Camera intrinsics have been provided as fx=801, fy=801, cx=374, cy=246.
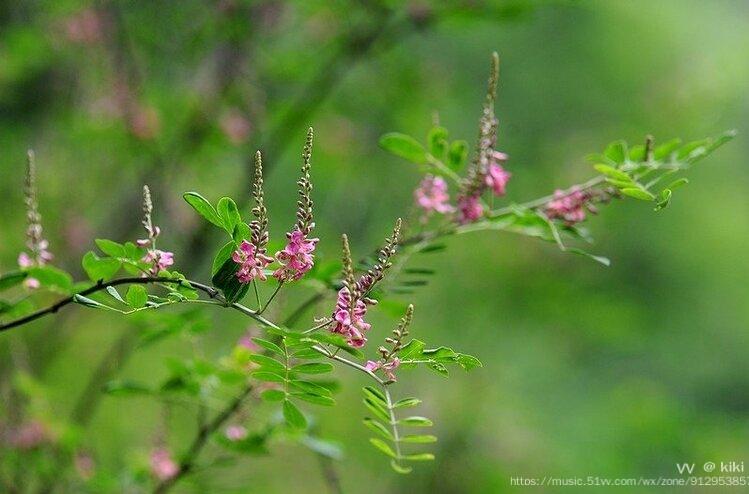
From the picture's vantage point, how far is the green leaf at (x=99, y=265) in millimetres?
1054

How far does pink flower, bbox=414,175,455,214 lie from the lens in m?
1.48

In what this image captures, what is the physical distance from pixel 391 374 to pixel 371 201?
4.04 meters

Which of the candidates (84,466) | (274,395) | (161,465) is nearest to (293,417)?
(274,395)

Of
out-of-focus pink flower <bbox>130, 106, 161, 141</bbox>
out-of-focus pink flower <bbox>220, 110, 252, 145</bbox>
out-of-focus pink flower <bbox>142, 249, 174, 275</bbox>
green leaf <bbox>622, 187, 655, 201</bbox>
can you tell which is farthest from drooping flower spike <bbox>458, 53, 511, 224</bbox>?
out-of-focus pink flower <bbox>130, 106, 161, 141</bbox>

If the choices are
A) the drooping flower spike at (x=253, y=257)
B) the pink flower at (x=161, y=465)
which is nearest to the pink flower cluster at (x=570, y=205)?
the drooping flower spike at (x=253, y=257)

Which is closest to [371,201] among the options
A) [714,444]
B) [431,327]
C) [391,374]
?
[431,327]

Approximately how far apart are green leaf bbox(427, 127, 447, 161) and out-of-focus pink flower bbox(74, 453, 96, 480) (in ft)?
4.39

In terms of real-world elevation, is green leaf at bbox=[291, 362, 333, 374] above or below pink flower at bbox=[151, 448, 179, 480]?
above

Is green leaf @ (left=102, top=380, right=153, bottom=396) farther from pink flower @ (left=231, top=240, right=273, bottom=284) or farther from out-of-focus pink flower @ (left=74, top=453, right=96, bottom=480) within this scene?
pink flower @ (left=231, top=240, right=273, bottom=284)

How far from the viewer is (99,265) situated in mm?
1076

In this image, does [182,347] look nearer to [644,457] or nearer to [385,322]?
[385,322]

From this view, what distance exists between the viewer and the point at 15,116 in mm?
4215

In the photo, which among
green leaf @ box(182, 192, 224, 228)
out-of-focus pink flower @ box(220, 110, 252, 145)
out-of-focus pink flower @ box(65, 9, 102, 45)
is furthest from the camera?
out-of-focus pink flower @ box(65, 9, 102, 45)

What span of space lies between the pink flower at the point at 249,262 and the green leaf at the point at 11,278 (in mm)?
383
